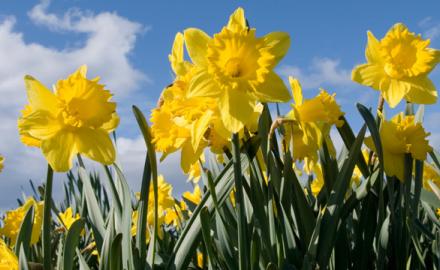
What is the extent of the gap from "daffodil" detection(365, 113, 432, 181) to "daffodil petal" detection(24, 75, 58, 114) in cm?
109

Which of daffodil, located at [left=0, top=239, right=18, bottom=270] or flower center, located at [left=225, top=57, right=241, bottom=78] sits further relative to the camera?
daffodil, located at [left=0, top=239, right=18, bottom=270]

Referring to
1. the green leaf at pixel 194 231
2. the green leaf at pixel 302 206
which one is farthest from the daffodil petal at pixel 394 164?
the green leaf at pixel 194 231

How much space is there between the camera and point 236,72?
139 cm

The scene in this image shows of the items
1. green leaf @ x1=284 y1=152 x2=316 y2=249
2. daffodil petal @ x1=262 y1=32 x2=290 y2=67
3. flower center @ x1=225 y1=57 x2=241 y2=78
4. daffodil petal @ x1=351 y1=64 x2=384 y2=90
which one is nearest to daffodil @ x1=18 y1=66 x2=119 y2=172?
flower center @ x1=225 y1=57 x2=241 y2=78

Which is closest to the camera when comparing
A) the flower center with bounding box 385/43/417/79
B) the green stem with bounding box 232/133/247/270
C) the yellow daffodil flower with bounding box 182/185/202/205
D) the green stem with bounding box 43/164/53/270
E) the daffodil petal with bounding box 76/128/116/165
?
the green stem with bounding box 232/133/247/270

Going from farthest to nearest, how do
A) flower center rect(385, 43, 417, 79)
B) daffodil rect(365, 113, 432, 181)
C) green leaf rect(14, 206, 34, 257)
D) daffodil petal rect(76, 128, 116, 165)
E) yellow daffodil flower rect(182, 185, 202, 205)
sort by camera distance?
yellow daffodil flower rect(182, 185, 202, 205) → flower center rect(385, 43, 417, 79) → daffodil rect(365, 113, 432, 181) → green leaf rect(14, 206, 34, 257) → daffodil petal rect(76, 128, 116, 165)

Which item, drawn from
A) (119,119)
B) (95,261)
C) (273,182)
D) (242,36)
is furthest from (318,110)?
(95,261)

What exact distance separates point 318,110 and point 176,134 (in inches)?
19.3

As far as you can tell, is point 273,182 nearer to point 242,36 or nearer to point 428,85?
point 242,36

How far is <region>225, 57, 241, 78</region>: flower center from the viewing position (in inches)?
53.8

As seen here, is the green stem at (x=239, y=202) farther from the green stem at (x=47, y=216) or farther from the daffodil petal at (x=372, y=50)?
the daffodil petal at (x=372, y=50)

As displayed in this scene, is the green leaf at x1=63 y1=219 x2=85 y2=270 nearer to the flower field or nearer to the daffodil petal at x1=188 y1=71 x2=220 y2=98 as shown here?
the flower field

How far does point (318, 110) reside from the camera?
1.70 metres

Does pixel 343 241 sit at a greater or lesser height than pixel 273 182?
lesser
